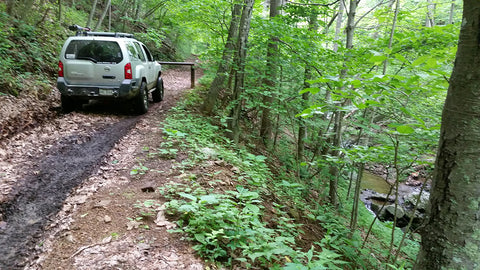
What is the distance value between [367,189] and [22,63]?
14.0 m

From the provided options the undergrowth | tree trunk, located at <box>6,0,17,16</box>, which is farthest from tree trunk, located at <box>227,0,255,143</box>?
tree trunk, located at <box>6,0,17,16</box>

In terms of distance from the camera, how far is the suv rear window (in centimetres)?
685

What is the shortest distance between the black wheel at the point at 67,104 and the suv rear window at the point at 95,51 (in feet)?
3.56

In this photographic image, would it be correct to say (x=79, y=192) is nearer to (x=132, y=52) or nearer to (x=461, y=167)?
(x=461, y=167)

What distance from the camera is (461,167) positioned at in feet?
5.48

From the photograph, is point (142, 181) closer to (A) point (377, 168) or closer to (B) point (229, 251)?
(B) point (229, 251)

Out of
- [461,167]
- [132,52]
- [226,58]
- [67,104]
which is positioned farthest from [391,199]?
[67,104]

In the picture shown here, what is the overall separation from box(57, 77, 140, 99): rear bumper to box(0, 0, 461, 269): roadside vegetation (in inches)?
46.1

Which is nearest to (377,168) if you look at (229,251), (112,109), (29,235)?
(112,109)

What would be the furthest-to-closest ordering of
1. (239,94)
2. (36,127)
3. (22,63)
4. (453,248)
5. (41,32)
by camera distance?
(41,32)
(22,63)
(239,94)
(36,127)
(453,248)

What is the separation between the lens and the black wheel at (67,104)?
721cm

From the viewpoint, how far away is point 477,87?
1.59 m

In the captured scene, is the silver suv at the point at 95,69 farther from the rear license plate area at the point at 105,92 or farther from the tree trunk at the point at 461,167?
the tree trunk at the point at 461,167

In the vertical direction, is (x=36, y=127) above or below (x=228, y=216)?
above
